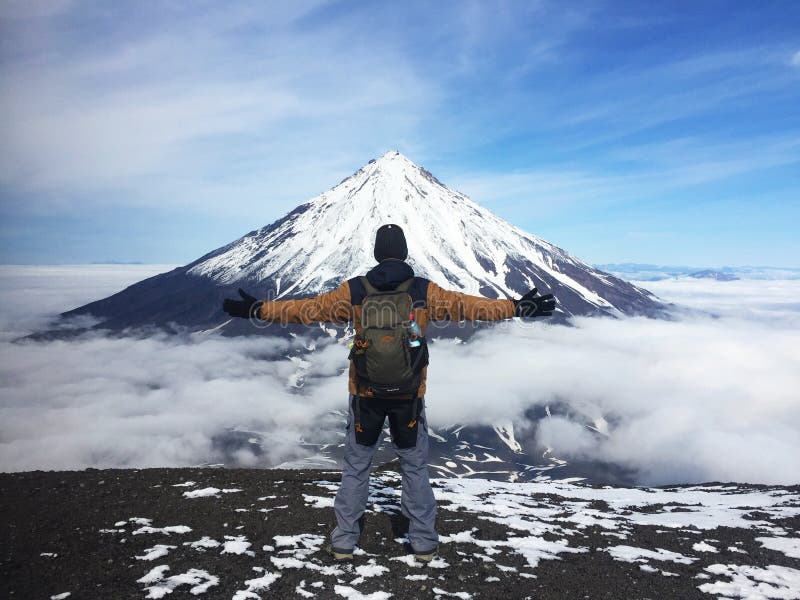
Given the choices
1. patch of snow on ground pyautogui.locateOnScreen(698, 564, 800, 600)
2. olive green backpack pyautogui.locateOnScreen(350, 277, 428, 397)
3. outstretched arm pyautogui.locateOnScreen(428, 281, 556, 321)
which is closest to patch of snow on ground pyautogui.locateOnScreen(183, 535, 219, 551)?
olive green backpack pyautogui.locateOnScreen(350, 277, 428, 397)

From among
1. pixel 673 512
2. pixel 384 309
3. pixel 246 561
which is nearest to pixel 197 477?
pixel 246 561

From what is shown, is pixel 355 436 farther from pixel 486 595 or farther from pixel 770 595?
pixel 770 595

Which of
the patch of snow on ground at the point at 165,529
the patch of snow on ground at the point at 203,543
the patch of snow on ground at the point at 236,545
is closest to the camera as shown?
the patch of snow on ground at the point at 236,545

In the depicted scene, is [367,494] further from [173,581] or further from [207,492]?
[207,492]

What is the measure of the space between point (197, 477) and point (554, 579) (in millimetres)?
8566

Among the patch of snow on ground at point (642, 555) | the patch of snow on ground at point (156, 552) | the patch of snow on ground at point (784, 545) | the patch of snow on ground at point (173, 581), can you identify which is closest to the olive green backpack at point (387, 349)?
the patch of snow on ground at point (173, 581)

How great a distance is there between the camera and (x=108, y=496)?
9469 millimetres

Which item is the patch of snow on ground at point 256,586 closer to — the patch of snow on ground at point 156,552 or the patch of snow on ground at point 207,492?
the patch of snow on ground at point 156,552

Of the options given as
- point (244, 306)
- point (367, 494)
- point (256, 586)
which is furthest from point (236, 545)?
point (244, 306)

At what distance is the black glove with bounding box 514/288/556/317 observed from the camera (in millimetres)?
6848

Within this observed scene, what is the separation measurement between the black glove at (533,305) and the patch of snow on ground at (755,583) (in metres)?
4.34

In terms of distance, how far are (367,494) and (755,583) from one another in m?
5.68

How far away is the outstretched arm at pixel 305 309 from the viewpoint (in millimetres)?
6602

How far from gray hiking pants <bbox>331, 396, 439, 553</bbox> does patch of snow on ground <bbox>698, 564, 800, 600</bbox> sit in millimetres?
3904
